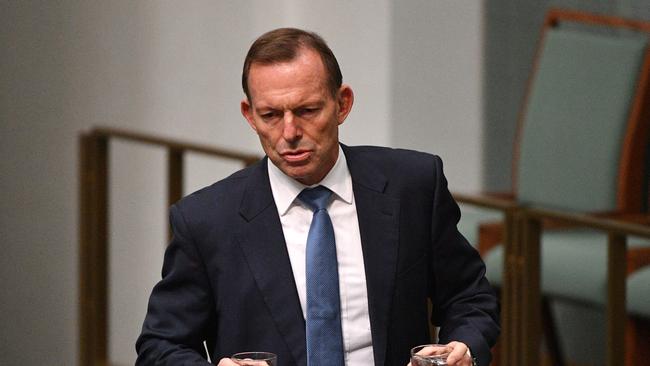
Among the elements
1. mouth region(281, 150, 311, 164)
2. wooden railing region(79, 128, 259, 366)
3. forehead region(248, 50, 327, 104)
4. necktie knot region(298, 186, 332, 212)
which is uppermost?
forehead region(248, 50, 327, 104)

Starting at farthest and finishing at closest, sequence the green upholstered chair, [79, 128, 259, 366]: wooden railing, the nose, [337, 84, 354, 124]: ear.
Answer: [79, 128, 259, 366]: wooden railing → the green upholstered chair → [337, 84, 354, 124]: ear → the nose

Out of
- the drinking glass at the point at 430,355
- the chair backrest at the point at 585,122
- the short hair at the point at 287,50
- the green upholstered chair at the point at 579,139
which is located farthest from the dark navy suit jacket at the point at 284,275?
the chair backrest at the point at 585,122

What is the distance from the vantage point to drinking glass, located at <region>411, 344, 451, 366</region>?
2402mm

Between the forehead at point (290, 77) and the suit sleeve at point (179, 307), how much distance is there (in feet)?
0.97

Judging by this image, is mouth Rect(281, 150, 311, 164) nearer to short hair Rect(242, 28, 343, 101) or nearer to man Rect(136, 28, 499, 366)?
man Rect(136, 28, 499, 366)

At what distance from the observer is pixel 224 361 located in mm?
2408

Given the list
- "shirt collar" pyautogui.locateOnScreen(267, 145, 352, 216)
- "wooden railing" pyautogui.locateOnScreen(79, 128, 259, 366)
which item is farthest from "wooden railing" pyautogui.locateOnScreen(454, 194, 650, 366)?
"wooden railing" pyautogui.locateOnScreen(79, 128, 259, 366)

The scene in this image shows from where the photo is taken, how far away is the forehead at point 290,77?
250 cm

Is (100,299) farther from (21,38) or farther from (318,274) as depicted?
(318,274)

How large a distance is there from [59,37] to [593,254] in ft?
10.2

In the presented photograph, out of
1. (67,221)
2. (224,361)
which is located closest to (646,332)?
(224,361)

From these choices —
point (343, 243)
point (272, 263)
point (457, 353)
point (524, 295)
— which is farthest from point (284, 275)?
point (524, 295)

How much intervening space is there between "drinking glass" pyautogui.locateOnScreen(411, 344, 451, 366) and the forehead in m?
0.48

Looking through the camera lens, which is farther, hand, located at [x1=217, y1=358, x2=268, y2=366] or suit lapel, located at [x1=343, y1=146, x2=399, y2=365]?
suit lapel, located at [x1=343, y1=146, x2=399, y2=365]
